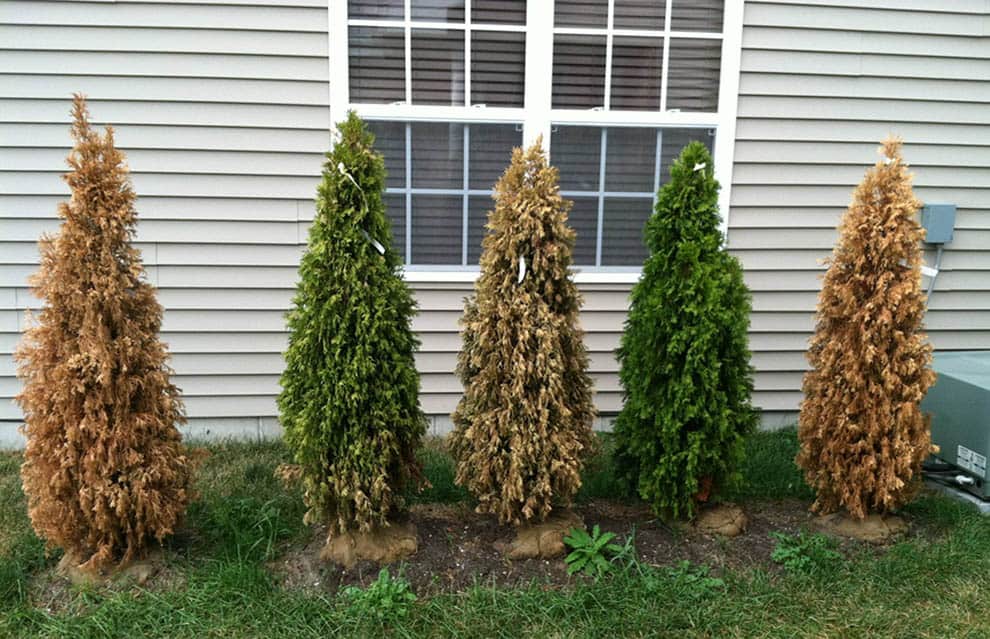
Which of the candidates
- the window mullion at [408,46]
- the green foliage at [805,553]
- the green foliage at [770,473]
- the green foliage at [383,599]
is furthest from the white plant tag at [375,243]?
the green foliage at [805,553]

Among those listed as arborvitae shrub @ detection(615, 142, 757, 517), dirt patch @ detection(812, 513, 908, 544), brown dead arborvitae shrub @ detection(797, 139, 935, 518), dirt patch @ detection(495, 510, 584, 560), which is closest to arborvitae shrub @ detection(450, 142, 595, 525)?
dirt patch @ detection(495, 510, 584, 560)

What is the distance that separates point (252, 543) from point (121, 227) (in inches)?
57.0

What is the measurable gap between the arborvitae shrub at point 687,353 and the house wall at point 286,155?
4.64 feet

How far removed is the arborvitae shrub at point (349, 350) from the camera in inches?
117

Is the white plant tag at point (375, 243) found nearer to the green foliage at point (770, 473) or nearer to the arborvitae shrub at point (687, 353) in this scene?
the arborvitae shrub at point (687, 353)

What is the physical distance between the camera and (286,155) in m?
4.46

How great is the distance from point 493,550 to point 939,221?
359cm

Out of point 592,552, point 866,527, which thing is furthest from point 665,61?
point 592,552

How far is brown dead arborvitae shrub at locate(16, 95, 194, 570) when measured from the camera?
2.86 m

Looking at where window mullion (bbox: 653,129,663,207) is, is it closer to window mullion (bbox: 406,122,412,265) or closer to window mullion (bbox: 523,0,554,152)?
window mullion (bbox: 523,0,554,152)

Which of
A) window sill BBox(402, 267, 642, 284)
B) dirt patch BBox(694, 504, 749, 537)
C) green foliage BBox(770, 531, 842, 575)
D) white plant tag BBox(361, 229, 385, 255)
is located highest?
white plant tag BBox(361, 229, 385, 255)

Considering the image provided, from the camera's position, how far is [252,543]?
10.9ft

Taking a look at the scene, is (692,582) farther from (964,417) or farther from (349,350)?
(964,417)

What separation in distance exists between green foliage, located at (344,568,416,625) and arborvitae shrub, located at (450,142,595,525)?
496mm
